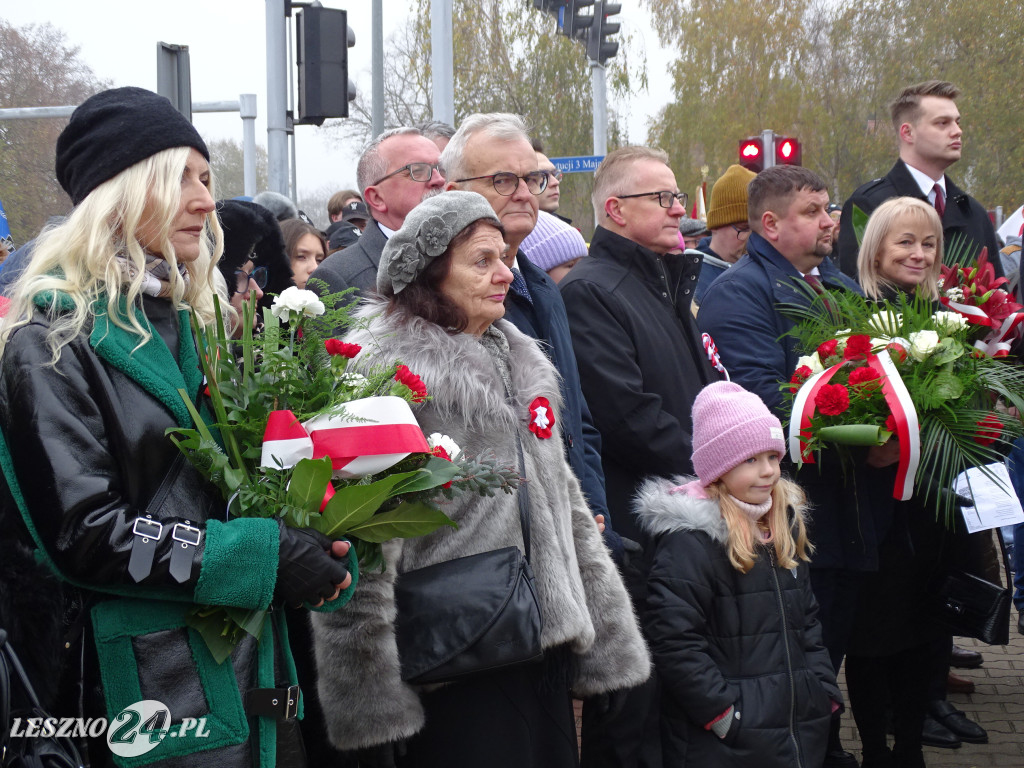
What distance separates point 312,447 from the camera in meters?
2.47

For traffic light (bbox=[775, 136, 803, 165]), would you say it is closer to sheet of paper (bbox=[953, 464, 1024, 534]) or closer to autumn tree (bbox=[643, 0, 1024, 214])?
sheet of paper (bbox=[953, 464, 1024, 534])

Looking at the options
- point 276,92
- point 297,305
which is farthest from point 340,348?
point 276,92

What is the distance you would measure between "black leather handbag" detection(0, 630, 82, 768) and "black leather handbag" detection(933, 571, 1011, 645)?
3.61 metres

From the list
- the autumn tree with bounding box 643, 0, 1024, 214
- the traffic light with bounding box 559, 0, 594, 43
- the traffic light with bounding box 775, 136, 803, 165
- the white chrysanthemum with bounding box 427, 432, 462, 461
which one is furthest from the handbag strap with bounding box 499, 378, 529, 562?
the autumn tree with bounding box 643, 0, 1024, 214

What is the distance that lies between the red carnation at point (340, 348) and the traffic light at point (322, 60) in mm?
5976

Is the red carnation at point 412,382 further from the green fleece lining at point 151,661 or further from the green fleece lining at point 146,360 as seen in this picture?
the green fleece lining at point 151,661

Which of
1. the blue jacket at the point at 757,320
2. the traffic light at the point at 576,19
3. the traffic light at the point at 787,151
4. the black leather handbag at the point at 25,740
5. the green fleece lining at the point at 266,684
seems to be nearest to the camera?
the black leather handbag at the point at 25,740

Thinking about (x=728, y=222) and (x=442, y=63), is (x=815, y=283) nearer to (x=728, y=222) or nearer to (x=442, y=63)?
(x=728, y=222)

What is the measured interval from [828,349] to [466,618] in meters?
2.13

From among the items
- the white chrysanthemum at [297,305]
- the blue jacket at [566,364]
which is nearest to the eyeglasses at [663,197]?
the blue jacket at [566,364]

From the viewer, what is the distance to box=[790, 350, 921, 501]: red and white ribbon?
4031mm

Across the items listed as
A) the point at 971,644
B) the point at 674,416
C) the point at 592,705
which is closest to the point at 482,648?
the point at 592,705

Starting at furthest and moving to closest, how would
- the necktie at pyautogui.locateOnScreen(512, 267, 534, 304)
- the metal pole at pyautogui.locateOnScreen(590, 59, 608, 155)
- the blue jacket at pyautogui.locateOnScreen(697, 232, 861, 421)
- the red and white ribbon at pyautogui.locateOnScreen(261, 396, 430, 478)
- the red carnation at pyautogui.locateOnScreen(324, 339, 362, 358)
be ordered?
the metal pole at pyautogui.locateOnScreen(590, 59, 608, 155) < the blue jacket at pyautogui.locateOnScreen(697, 232, 861, 421) < the necktie at pyautogui.locateOnScreen(512, 267, 534, 304) < the red carnation at pyautogui.locateOnScreen(324, 339, 362, 358) < the red and white ribbon at pyautogui.locateOnScreen(261, 396, 430, 478)

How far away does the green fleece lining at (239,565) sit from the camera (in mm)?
2277
